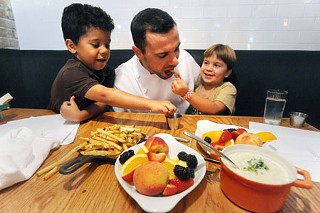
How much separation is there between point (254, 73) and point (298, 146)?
3.67ft

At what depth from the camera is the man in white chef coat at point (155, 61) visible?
1197mm

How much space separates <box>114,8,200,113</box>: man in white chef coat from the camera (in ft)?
3.93

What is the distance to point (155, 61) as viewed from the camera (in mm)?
1317

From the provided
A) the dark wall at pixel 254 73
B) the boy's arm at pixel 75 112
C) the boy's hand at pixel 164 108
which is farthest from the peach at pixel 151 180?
the dark wall at pixel 254 73

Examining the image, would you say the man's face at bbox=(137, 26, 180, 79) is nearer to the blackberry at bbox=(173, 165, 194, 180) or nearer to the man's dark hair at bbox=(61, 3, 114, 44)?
the man's dark hair at bbox=(61, 3, 114, 44)

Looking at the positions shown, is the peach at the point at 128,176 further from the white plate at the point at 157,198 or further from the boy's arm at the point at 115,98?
the boy's arm at the point at 115,98

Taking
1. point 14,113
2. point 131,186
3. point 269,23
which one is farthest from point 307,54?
point 14,113

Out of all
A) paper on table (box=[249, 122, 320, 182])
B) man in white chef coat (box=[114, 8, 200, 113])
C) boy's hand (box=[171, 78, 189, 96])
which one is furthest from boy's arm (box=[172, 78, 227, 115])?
paper on table (box=[249, 122, 320, 182])

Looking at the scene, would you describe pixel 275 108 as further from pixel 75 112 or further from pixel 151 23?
pixel 75 112

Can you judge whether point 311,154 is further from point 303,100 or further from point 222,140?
point 303,100

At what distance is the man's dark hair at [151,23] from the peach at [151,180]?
2.98 ft

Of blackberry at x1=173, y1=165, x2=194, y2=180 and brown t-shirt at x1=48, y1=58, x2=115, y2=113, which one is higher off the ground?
brown t-shirt at x1=48, y1=58, x2=115, y2=113

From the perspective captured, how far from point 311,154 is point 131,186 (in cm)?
71

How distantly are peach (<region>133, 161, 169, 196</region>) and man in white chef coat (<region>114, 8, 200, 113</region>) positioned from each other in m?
0.84
